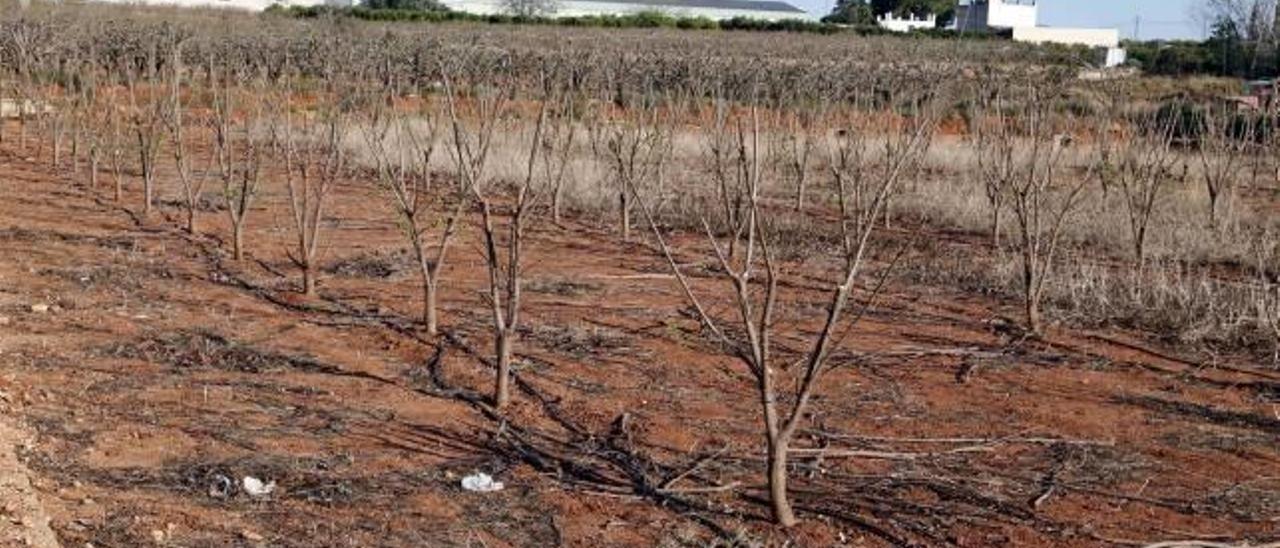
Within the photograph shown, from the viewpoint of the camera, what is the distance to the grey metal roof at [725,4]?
6494 centimetres

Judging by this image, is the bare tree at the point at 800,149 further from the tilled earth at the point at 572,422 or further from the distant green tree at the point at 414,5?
the distant green tree at the point at 414,5

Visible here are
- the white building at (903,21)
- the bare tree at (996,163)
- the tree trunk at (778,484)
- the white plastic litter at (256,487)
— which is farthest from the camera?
the white building at (903,21)

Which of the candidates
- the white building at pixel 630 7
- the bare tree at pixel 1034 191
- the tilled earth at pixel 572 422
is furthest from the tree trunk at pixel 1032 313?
the white building at pixel 630 7

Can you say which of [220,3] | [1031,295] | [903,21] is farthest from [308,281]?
[903,21]

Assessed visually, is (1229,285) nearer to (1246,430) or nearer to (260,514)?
(1246,430)

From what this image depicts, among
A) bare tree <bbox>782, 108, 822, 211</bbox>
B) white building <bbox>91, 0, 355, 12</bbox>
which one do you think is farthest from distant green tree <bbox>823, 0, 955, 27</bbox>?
bare tree <bbox>782, 108, 822, 211</bbox>

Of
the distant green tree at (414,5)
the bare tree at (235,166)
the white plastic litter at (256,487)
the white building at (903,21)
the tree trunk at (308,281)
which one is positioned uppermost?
the white building at (903,21)

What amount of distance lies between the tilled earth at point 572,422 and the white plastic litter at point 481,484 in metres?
0.04

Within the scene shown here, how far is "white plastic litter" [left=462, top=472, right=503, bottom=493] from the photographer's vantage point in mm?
4383

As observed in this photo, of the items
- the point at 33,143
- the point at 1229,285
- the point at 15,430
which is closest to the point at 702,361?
the point at 15,430

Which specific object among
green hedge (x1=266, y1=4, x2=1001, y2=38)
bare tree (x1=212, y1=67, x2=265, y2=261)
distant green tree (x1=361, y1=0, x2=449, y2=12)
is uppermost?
distant green tree (x1=361, y1=0, x2=449, y2=12)

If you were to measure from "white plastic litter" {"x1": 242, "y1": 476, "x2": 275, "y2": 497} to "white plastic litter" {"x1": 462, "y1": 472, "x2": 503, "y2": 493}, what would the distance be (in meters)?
0.62

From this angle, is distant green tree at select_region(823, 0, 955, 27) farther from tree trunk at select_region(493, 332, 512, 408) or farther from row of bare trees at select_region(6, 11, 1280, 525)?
tree trunk at select_region(493, 332, 512, 408)

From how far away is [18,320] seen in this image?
259 inches
